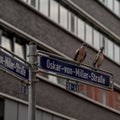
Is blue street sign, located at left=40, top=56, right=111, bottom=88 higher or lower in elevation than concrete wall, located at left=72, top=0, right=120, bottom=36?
lower

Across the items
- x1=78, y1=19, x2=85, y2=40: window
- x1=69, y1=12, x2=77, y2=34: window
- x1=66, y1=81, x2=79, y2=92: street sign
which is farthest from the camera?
x1=78, y1=19, x2=85, y2=40: window

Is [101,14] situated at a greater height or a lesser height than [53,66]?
greater

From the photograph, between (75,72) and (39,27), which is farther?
(39,27)

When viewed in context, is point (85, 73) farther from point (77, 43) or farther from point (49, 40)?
point (77, 43)

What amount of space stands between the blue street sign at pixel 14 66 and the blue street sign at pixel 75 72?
1.45 ft

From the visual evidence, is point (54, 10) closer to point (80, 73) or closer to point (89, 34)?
point (89, 34)

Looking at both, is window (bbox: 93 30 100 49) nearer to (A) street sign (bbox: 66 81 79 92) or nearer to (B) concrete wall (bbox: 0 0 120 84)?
(B) concrete wall (bbox: 0 0 120 84)

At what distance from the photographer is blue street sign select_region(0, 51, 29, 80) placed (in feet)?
43.7

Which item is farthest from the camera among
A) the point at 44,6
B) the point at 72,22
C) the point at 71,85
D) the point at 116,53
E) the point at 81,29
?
the point at 116,53

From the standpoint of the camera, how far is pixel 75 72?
14.2 m

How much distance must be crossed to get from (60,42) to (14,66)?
17255 mm

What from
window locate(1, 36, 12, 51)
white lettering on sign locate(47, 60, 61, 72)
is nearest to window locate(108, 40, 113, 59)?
window locate(1, 36, 12, 51)

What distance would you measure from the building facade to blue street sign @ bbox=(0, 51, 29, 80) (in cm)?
1114

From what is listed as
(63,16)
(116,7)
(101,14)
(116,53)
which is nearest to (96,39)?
(101,14)
